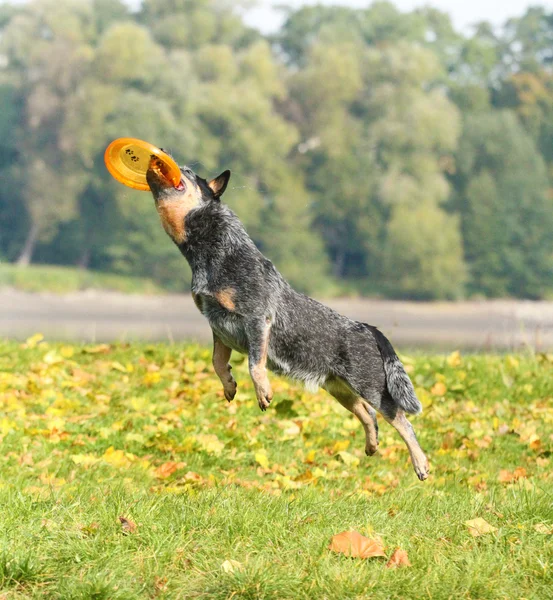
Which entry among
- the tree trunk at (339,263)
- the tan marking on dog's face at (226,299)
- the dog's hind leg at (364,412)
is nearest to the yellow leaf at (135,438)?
the dog's hind leg at (364,412)

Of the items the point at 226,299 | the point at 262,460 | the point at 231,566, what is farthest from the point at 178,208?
the point at 262,460

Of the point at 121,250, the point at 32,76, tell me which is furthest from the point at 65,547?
the point at 32,76

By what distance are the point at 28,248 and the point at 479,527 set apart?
60728 mm

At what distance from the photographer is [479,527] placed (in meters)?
5.09

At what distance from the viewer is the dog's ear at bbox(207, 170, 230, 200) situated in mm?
5707

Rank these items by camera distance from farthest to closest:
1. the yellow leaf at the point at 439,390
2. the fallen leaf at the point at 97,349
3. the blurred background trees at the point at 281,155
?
1. the blurred background trees at the point at 281,155
2. the fallen leaf at the point at 97,349
3. the yellow leaf at the point at 439,390

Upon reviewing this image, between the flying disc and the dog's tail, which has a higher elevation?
the flying disc

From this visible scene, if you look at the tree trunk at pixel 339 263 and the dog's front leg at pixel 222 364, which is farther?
the tree trunk at pixel 339 263

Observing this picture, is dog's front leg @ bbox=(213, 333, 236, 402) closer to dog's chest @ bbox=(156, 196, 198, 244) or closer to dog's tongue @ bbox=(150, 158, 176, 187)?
dog's chest @ bbox=(156, 196, 198, 244)

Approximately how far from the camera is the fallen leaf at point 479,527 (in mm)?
5031

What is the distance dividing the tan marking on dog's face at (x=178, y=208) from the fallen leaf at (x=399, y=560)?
2.18m

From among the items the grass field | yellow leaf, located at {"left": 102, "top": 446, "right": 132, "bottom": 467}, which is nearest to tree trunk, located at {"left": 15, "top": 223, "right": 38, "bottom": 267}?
the grass field

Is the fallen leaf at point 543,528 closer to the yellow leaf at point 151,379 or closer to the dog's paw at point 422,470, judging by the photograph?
the dog's paw at point 422,470

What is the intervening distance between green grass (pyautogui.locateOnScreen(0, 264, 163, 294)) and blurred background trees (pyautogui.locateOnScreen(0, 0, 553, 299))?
0.87 m
